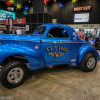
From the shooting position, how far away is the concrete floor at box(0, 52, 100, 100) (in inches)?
92.0

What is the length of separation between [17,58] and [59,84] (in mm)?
1446

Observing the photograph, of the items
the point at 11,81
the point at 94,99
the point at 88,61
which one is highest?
the point at 88,61

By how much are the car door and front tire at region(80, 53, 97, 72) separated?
64 cm

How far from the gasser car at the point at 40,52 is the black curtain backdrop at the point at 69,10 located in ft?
51.1

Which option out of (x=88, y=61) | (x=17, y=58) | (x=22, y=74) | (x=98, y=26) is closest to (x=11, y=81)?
(x=22, y=74)

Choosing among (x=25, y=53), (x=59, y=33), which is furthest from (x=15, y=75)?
(x=59, y=33)

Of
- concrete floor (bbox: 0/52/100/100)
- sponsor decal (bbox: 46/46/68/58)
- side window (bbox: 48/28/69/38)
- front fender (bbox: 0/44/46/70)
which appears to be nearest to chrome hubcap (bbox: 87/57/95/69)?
concrete floor (bbox: 0/52/100/100)

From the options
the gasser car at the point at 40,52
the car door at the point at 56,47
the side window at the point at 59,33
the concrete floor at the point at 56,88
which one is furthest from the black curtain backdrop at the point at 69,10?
the concrete floor at the point at 56,88

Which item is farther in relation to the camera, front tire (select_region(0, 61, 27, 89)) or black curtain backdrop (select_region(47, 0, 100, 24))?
black curtain backdrop (select_region(47, 0, 100, 24))

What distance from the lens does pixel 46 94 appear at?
2.43 meters

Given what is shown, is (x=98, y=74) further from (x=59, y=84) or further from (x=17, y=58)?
(x=17, y=58)

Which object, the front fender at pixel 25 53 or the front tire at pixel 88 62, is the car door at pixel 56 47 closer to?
the front fender at pixel 25 53

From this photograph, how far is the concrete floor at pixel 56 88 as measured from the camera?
2336 mm

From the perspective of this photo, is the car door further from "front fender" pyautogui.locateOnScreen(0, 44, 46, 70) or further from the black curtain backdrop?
the black curtain backdrop
